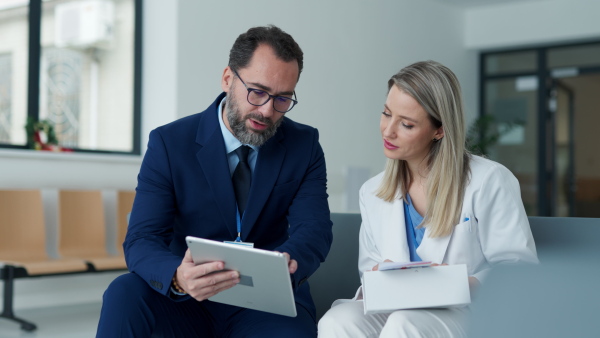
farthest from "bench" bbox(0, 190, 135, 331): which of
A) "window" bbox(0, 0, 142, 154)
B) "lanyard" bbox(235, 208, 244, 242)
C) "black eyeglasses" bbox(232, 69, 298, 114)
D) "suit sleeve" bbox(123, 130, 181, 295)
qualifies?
"black eyeglasses" bbox(232, 69, 298, 114)

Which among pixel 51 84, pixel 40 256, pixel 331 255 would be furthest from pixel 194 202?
pixel 51 84

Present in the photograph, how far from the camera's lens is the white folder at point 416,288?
69.5 inches

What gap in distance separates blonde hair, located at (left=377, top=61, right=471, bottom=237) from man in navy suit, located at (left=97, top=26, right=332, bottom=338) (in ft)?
1.05

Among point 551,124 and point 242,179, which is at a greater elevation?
point 551,124

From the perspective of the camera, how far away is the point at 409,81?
217 cm

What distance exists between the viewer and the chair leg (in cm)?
448

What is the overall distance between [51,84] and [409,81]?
470cm

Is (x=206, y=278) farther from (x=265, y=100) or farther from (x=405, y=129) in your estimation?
(x=405, y=129)

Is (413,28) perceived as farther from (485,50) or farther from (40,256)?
(40,256)

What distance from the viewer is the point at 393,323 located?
1.72 metres

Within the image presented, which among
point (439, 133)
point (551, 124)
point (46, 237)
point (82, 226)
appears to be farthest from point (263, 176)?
point (551, 124)

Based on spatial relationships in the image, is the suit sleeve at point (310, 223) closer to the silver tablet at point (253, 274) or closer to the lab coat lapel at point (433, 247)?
the silver tablet at point (253, 274)

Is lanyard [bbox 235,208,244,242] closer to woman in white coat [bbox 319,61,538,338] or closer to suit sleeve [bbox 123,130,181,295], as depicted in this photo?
suit sleeve [bbox 123,130,181,295]

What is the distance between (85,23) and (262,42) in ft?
15.6
